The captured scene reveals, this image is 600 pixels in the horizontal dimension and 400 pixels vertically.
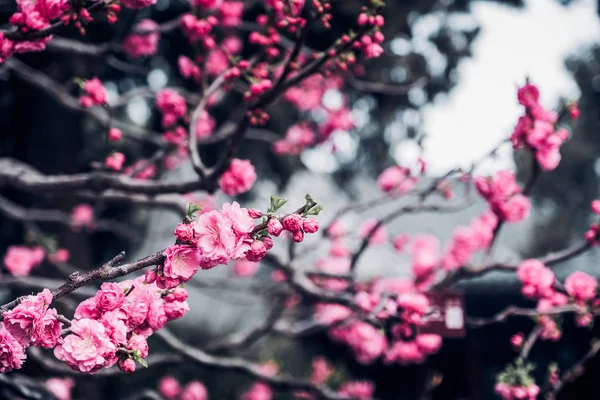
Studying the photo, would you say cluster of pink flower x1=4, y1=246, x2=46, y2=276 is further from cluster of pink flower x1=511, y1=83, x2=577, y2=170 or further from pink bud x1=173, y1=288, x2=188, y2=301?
cluster of pink flower x1=511, y1=83, x2=577, y2=170

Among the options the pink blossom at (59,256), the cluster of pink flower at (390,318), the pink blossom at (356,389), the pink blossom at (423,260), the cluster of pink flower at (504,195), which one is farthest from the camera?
the pink blossom at (356,389)

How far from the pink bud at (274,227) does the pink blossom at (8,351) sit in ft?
2.66

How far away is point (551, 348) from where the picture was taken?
236 inches

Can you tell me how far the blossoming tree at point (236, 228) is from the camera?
1562 millimetres

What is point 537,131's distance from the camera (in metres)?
2.89

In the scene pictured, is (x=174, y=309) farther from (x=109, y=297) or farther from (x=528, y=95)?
(x=528, y=95)

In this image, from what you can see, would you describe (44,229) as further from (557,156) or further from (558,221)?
(558,221)

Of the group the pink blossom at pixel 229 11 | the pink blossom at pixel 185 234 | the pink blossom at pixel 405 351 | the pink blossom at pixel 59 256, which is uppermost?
the pink blossom at pixel 229 11

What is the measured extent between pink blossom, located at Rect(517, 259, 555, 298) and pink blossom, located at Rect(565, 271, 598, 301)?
109 mm

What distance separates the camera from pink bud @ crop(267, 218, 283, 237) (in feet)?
5.04

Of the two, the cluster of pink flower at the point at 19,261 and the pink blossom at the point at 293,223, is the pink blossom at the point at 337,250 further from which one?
the pink blossom at the point at 293,223

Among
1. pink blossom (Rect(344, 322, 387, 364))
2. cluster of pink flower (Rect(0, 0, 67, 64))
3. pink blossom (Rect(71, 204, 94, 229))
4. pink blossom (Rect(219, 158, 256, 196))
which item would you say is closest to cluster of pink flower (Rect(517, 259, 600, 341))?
pink blossom (Rect(219, 158, 256, 196))

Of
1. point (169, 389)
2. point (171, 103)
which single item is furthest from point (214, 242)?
point (169, 389)

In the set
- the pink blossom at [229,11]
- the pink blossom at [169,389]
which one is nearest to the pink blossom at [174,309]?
the pink blossom at [229,11]
